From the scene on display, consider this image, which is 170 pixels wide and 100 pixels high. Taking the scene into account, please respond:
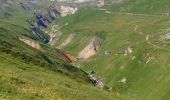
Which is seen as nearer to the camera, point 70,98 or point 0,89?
point 0,89

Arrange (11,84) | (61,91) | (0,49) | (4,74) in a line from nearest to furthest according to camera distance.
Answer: (11,84) < (4,74) < (61,91) < (0,49)

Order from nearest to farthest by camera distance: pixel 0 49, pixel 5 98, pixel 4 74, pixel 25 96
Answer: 1. pixel 5 98
2. pixel 25 96
3. pixel 4 74
4. pixel 0 49

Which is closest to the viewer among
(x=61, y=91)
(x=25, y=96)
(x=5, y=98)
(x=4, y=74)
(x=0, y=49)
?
(x=5, y=98)

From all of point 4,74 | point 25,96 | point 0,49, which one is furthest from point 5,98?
point 0,49

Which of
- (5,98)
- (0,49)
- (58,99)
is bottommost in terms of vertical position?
(5,98)

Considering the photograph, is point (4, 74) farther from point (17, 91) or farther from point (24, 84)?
point (17, 91)

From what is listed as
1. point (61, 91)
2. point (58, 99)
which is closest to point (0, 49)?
point (61, 91)

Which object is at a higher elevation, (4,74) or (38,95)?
(4,74)

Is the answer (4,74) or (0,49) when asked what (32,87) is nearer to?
(4,74)

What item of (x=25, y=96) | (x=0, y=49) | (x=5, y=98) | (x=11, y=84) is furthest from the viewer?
(x=0, y=49)
